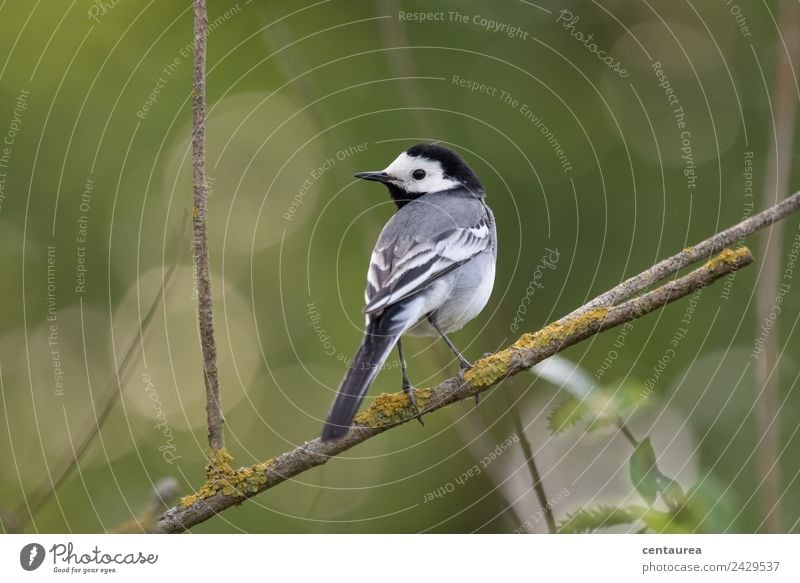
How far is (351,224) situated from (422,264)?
0.78m

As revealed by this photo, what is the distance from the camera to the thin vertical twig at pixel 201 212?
2.51 meters

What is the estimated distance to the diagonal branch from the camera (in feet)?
9.04

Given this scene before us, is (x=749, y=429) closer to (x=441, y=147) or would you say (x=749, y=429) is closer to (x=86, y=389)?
(x=441, y=147)

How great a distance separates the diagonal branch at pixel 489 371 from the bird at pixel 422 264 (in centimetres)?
9

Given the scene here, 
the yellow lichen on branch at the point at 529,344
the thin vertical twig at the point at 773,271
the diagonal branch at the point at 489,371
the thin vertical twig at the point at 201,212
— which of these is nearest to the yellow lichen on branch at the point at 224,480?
the diagonal branch at the point at 489,371

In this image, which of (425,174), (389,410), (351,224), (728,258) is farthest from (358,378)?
(425,174)

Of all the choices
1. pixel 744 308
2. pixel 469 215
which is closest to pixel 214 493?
pixel 469 215

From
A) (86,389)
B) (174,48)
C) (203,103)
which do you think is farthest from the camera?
(174,48)

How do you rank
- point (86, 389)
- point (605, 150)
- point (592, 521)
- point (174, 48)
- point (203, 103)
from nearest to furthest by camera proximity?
point (203, 103) < point (592, 521) < point (86, 389) < point (174, 48) < point (605, 150)

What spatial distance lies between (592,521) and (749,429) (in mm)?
1333

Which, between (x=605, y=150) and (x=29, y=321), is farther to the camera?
(x=605, y=150)

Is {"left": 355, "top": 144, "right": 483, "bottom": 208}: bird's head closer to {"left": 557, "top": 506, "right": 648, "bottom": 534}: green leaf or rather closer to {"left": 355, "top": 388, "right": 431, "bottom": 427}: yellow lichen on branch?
{"left": 355, "top": 388, "right": 431, "bottom": 427}: yellow lichen on branch

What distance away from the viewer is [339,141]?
13.2 feet
